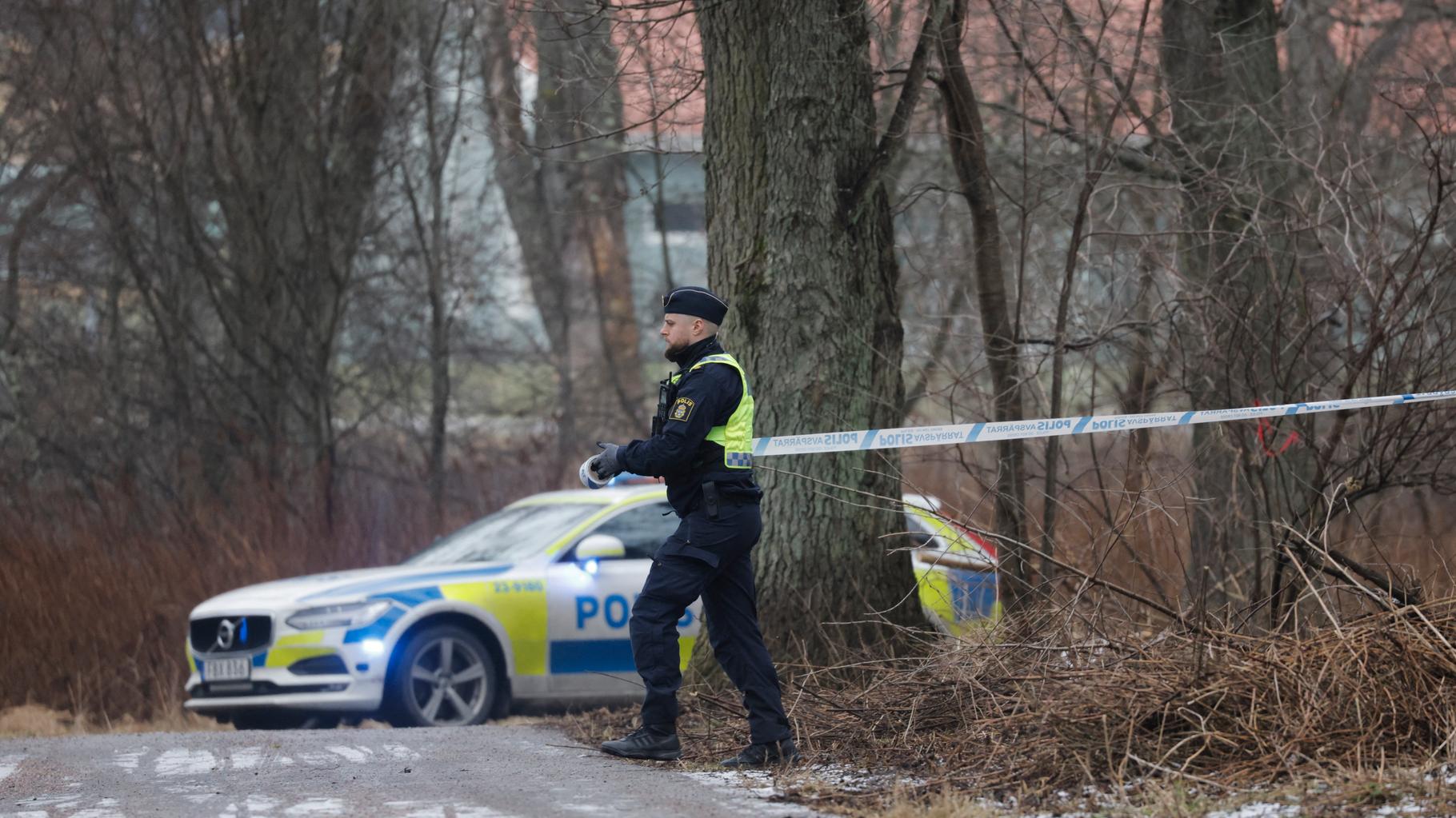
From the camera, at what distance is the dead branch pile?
5.45 meters

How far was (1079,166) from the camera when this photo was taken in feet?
32.1

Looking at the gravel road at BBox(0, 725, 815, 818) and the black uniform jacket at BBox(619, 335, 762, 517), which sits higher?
the black uniform jacket at BBox(619, 335, 762, 517)

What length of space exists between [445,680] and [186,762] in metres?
2.68

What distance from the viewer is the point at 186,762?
697 centimetres

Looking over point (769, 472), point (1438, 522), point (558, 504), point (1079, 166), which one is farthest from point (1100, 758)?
point (1438, 522)

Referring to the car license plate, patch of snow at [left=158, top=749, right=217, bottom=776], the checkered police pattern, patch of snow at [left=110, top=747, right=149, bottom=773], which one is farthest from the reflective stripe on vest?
the car license plate

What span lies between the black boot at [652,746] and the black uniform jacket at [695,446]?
2.83ft

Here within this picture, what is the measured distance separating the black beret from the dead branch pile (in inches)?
64.7

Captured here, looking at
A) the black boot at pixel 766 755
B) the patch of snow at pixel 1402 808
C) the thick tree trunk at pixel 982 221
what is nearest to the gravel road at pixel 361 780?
the black boot at pixel 766 755

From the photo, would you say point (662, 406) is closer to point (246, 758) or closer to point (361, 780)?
point (361, 780)

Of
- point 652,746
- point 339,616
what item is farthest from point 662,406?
point 339,616

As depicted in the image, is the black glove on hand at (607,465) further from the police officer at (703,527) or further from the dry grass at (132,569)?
the dry grass at (132,569)

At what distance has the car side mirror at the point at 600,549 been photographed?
9789mm

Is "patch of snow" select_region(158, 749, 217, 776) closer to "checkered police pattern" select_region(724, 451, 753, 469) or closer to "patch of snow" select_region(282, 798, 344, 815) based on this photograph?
"patch of snow" select_region(282, 798, 344, 815)
